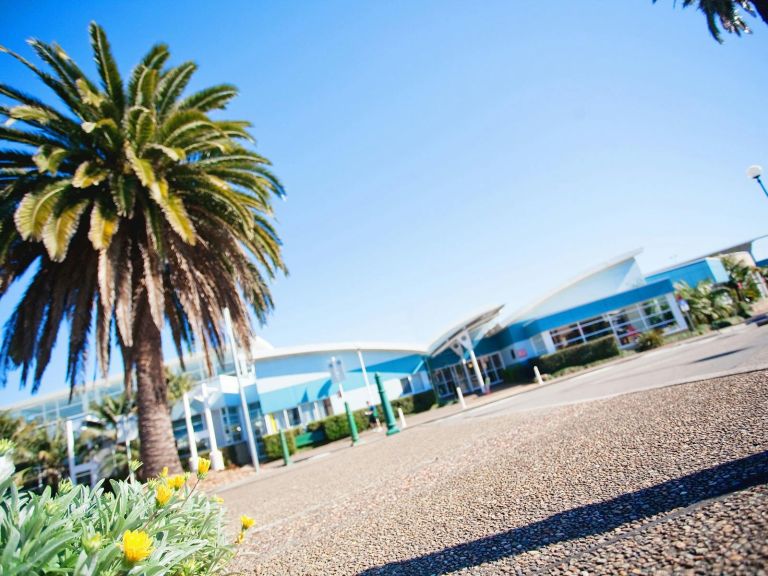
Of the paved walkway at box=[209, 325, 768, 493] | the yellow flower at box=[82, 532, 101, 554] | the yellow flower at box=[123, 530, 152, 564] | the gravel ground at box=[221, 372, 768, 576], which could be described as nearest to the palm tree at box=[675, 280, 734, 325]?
the paved walkway at box=[209, 325, 768, 493]

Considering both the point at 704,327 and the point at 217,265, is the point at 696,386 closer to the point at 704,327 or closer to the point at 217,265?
the point at 217,265

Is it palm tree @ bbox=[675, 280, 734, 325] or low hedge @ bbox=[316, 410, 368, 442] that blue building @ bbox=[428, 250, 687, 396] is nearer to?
palm tree @ bbox=[675, 280, 734, 325]

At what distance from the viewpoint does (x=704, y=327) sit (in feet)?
68.9

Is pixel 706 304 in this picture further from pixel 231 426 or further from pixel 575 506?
pixel 231 426

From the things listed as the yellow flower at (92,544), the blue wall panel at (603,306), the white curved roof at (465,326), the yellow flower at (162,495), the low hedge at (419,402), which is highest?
the white curved roof at (465,326)

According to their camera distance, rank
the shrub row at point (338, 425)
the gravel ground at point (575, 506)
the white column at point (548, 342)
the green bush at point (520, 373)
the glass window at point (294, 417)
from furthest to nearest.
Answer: the green bush at point (520, 373), the white column at point (548, 342), the glass window at point (294, 417), the shrub row at point (338, 425), the gravel ground at point (575, 506)

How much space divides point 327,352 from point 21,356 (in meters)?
18.2

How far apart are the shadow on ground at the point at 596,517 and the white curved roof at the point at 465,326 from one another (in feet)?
70.4

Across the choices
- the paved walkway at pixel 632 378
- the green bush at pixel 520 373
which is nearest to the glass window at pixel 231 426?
the paved walkway at pixel 632 378

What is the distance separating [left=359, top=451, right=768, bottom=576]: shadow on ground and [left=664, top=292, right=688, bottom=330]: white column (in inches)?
990

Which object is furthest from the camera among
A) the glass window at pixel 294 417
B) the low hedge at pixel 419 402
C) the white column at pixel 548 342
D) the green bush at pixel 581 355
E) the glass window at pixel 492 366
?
the glass window at pixel 492 366

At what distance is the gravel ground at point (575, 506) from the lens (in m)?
2.10

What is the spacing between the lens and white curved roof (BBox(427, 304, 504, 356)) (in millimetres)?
24250

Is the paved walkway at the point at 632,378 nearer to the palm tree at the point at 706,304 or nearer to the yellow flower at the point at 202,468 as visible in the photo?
the palm tree at the point at 706,304
